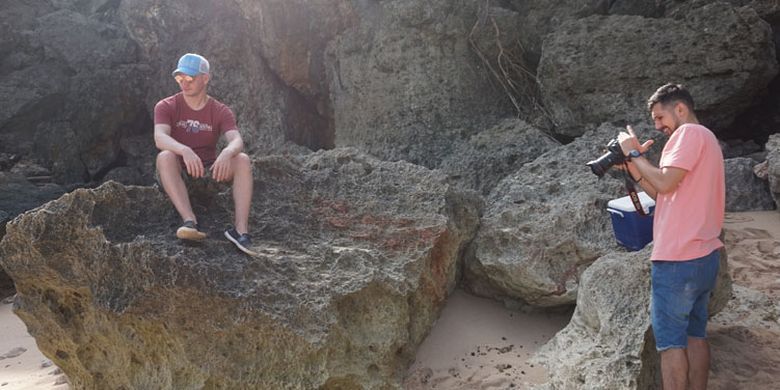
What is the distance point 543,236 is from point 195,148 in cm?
215

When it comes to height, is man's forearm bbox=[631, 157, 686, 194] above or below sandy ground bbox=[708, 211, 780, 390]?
above

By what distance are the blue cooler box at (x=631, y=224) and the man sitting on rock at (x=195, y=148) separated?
6.34ft

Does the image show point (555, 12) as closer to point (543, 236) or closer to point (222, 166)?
point (543, 236)

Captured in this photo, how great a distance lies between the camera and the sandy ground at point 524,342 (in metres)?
2.94

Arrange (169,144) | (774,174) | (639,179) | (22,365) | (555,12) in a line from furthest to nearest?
(555,12) → (774,174) → (22,365) → (169,144) → (639,179)

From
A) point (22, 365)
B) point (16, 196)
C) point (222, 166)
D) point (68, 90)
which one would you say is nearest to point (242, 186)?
point (222, 166)

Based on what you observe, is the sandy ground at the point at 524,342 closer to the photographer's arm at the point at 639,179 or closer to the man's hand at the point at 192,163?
the photographer's arm at the point at 639,179

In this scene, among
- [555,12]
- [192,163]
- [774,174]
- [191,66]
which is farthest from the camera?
[555,12]

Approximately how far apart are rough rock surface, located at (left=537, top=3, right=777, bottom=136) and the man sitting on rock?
137 inches

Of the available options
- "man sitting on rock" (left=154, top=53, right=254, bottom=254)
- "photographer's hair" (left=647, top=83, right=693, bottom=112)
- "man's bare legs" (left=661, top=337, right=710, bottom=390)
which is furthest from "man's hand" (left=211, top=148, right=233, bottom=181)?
"man's bare legs" (left=661, top=337, right=710, bottom=390)

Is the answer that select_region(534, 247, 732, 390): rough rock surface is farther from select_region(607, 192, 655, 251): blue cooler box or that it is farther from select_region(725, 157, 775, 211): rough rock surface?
select_region(725, 157, 775, 211): rough rock surface

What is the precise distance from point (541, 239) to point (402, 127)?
111 inches

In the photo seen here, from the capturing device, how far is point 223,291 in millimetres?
2859

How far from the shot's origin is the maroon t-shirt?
11.5 ft
